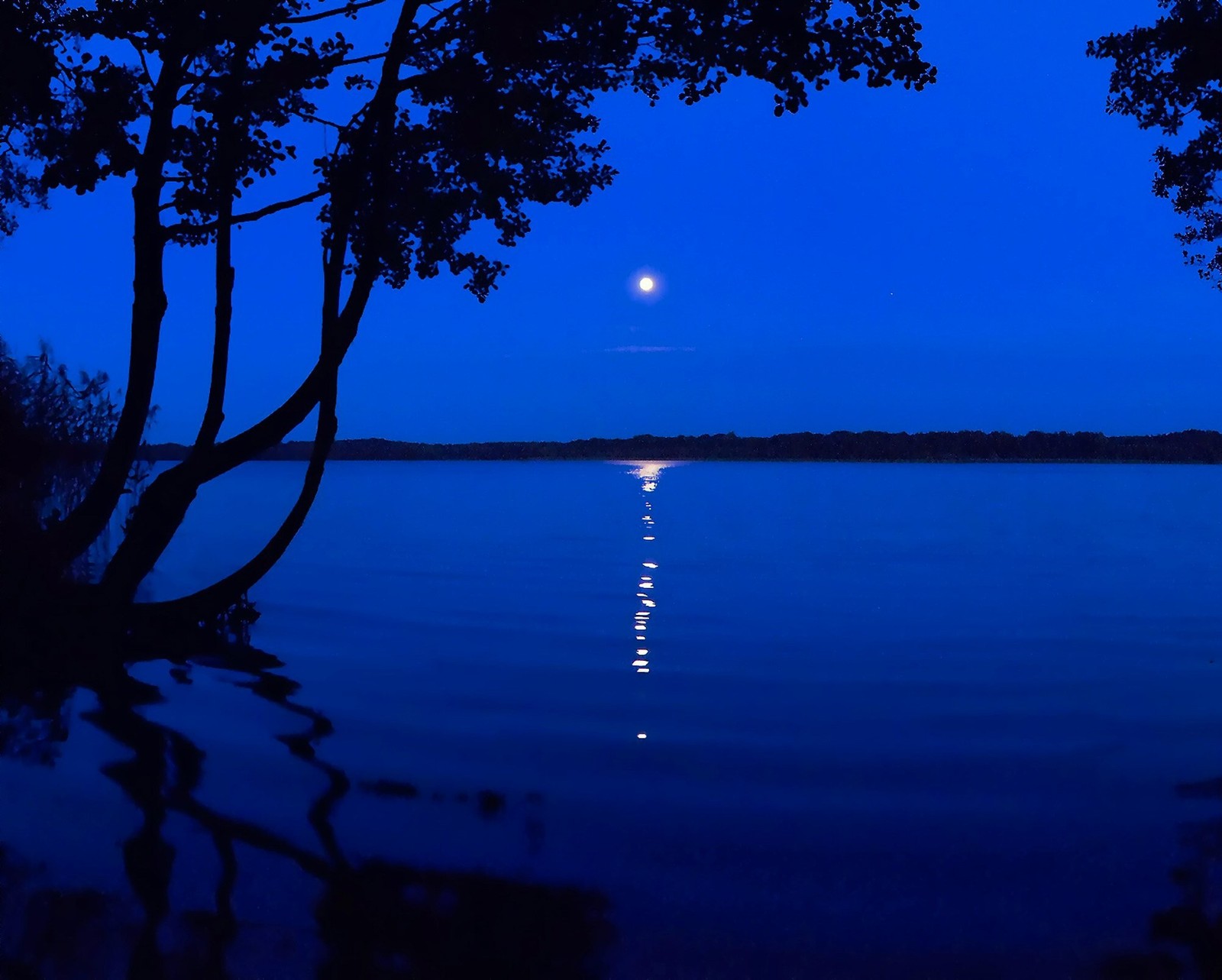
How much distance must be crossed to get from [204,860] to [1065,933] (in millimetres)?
5334

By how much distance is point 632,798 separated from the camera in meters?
10.5

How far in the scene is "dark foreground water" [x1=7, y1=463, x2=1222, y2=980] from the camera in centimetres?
689

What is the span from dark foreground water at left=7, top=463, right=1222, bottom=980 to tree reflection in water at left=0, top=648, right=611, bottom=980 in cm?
2

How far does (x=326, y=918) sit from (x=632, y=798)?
3841 millimetres

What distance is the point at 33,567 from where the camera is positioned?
16.7 meters

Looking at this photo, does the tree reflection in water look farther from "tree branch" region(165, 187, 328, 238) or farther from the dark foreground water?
"tree branch" region(165, 187, 328, 238)

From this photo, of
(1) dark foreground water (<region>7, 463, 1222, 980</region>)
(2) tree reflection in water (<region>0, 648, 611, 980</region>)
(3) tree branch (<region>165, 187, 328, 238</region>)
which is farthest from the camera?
(3) tree branch (<region>165, 187, 328, 238</region>)

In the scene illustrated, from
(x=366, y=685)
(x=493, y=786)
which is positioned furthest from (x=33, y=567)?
(x=493, y=786)

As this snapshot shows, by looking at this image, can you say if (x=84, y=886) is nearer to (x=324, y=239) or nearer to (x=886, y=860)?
(x=886, y=860)

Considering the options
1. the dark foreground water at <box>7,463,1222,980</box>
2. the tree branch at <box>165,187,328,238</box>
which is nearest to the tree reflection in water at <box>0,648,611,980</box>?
the dark foreground water at <box>7,463,1222,980</box>

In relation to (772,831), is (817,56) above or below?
above

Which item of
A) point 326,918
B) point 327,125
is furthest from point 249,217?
point 326,918

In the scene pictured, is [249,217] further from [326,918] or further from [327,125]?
[326,918]

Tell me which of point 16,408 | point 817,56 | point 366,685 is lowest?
point 366,685
